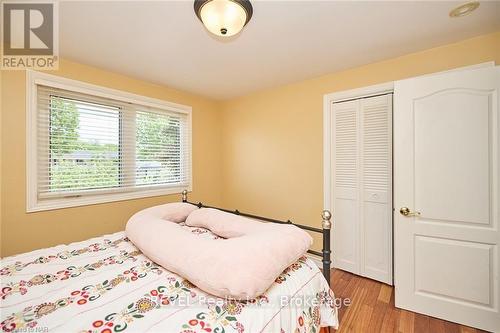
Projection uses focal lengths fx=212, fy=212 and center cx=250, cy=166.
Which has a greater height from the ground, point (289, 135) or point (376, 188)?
point (289, 135)

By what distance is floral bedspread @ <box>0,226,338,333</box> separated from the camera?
873 millimetres

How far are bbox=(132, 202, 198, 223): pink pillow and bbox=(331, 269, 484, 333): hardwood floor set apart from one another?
5.36 feet

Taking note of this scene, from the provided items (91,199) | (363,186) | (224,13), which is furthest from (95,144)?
(363,186)

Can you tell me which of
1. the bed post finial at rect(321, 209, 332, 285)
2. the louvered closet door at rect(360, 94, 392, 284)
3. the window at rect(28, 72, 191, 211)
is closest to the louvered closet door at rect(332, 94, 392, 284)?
the louvered closet door at rect(360, 94, 392, 284)

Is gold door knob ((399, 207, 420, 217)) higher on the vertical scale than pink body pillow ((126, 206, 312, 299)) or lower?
higher

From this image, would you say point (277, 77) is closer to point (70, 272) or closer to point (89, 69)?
point (89, 69)

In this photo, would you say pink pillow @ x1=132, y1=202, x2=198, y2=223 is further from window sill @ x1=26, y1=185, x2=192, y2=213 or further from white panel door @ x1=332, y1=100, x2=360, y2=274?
white panel door @ x1=332, y1=100, x2=360, y2=274

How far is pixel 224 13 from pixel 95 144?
2070 millimetres

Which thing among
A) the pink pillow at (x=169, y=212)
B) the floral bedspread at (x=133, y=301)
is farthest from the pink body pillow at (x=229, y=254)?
the pink pillow at (x=169, y=212)

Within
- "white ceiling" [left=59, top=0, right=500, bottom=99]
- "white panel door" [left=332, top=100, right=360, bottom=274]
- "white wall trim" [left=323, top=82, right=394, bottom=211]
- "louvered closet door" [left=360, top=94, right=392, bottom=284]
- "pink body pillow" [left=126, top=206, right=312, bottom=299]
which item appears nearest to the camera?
"pink body pillow" [left=126, top=206, right=312, bottom=299]

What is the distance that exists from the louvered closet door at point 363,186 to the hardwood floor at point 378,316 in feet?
0.85

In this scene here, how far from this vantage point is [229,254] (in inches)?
42.4

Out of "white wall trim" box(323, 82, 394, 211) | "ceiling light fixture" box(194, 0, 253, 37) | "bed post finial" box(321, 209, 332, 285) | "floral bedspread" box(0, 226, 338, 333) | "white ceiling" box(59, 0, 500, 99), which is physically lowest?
"floral bedspread" box(0, 226, 338, 333)

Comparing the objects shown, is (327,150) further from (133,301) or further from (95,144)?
(95,144)
